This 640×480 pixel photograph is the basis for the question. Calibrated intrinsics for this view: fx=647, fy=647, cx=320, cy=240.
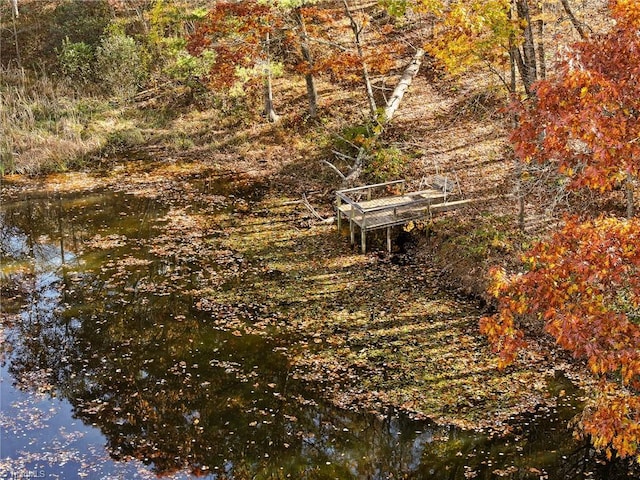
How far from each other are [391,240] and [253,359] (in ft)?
21.1

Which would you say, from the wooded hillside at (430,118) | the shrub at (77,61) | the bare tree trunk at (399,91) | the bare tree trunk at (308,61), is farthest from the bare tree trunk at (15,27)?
the bare tree trunk at (399,91)

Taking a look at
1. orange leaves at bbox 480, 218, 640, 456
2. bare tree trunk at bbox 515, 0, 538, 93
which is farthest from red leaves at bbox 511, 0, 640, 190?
bare tree trunk at bbox 515, 0, 538, 93

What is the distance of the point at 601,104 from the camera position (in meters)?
6.67

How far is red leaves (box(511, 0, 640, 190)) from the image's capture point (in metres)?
6.61

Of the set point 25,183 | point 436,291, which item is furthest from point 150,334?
point 25,183

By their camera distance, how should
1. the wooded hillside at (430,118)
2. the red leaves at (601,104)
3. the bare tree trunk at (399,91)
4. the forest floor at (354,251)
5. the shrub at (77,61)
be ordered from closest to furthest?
1. the red leaves at (601,104)
2. the wooded hillside at (430,118)
3. the forest floor at (354,251)
4. the bare tree trunk at (399,91)
5. the shrub at (77,61)

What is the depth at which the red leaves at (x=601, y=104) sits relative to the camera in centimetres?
661

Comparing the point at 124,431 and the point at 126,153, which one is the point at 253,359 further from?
the point at 126,153

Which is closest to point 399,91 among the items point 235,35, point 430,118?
point 430,118

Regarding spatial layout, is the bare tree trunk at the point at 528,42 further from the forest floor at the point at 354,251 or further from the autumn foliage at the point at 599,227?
the autumn foliage at the point at 599,227

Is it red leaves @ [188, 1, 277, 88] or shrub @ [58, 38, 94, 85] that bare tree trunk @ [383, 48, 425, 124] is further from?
shrub @ [58, 38, 94, 85]

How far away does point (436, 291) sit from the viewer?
14797 mm

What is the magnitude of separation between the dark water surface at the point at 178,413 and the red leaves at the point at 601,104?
4781mm

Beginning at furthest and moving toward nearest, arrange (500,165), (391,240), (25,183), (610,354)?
(25,183) → (500,165) → (391,240) → (610,354)
